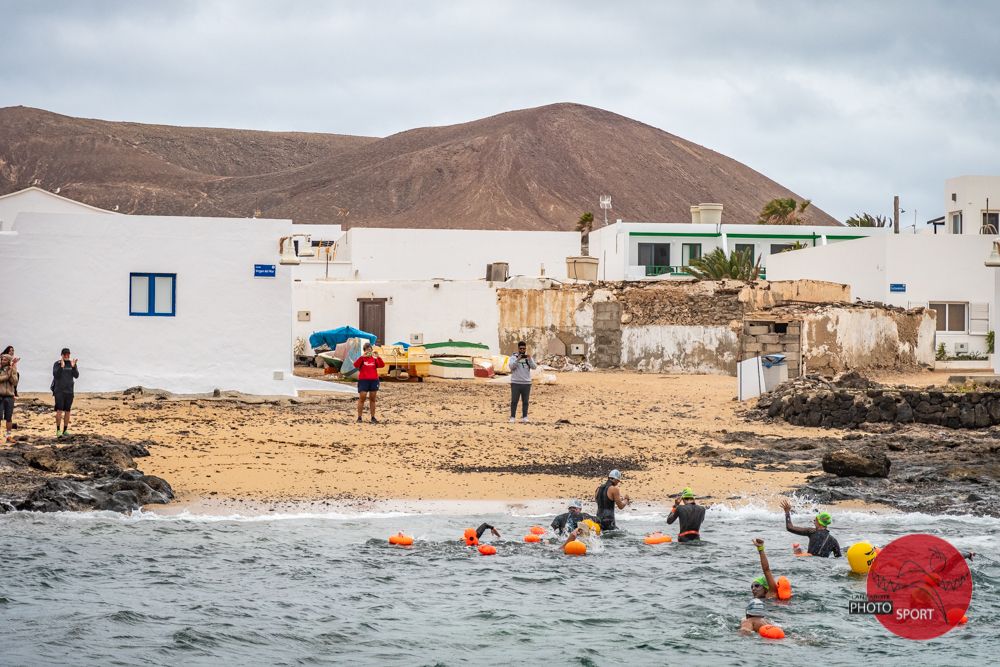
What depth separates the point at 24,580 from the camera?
12883 mm

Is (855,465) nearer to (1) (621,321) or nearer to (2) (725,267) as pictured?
(1) (621,321)

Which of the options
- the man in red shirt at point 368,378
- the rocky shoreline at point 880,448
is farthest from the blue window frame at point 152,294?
the rocky shoreline at point 880,448

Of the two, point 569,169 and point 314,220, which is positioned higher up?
point 569,169

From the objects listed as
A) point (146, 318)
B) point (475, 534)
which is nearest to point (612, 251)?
point (146, 318)

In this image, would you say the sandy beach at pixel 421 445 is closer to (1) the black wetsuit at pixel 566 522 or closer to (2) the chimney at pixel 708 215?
(1) the black wetsuit at pixel 566 522

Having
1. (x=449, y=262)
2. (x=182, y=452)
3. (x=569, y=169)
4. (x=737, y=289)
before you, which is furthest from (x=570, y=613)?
(x=569, y=169)

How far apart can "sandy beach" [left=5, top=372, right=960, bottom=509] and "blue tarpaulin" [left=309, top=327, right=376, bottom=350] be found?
13.6ft

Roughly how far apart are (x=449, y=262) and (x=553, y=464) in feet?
111

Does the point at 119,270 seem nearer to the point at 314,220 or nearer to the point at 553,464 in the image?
the point at 553,464

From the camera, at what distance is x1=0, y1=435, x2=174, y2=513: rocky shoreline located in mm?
15586

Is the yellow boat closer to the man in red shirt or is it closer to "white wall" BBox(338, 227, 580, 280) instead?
the man in red shirt

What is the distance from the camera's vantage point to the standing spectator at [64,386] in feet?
62.1

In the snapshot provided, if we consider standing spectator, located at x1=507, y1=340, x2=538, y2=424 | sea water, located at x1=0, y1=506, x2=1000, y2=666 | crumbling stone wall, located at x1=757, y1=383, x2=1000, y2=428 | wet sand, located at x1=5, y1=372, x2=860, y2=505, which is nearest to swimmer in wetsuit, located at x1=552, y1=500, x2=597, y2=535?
sea water, located at x1=0, y1=506, x2=1000, y2=666

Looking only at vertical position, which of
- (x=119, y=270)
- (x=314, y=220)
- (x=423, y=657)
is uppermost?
(x=314, y=220)
